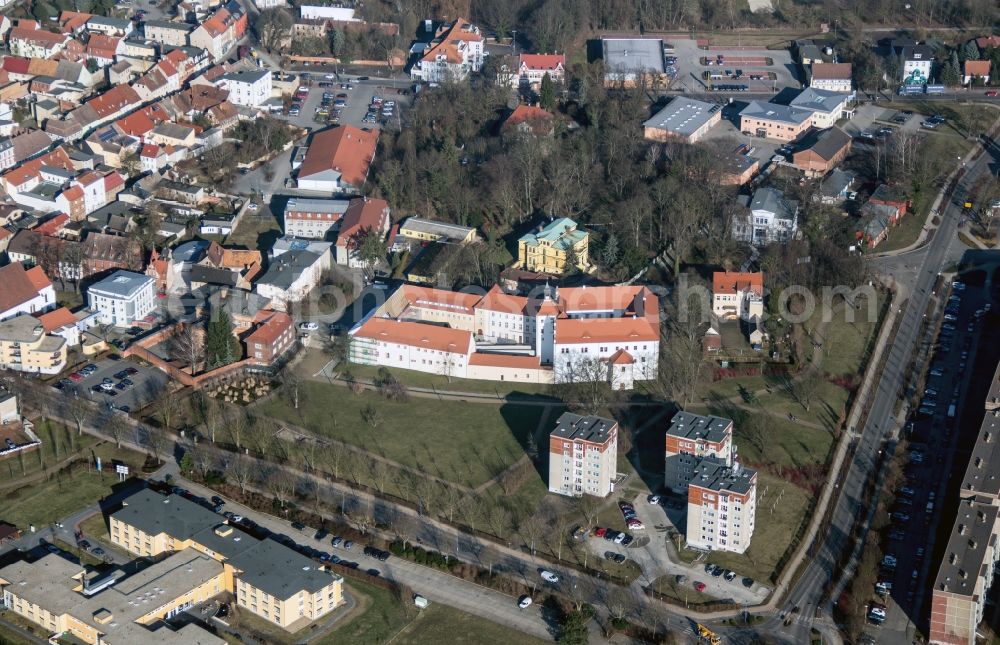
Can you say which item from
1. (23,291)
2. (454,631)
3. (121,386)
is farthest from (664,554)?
(23,291)

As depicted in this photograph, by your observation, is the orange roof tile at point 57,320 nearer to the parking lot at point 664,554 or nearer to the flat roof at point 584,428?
the flat roof at point 584,428

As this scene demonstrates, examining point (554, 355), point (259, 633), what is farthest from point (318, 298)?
point (259, 633)

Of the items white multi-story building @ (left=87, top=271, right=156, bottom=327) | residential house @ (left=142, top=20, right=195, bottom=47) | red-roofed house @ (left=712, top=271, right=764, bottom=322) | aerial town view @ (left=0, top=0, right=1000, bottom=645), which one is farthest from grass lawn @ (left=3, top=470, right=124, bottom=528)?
residential house @ (left=142, top=20, right=195, bottom=47)

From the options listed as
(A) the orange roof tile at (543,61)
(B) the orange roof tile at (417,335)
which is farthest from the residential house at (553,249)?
(A) the orange roof tile at (543,61)

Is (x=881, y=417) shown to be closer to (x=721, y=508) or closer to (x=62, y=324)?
(x=721, y=508)

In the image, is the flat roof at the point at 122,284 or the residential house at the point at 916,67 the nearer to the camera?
the flat roof at the point at 122,284

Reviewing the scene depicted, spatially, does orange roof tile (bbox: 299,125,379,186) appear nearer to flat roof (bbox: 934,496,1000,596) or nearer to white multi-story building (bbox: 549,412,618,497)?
white multi-story building (bbox: 549,412,618,497)
